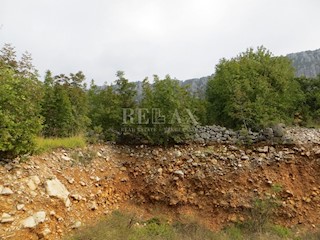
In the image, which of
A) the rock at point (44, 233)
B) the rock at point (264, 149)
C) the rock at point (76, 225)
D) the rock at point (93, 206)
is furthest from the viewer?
the rock at point (264, 149)

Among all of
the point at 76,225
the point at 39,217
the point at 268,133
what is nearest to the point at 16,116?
the point at 39,217

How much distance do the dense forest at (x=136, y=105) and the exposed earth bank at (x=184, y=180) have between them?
0.76 meters

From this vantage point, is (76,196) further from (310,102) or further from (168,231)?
(310,102)

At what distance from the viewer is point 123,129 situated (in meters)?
9.86

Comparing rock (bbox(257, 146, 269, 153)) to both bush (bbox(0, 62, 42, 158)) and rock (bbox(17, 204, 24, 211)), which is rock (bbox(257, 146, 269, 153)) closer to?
bush (bbox(0, 62, 42, 158))

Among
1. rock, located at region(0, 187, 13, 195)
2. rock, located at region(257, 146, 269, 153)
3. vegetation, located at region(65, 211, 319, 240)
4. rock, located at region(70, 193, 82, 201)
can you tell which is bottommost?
vegetation, located at region(65, 211, 319, 240)

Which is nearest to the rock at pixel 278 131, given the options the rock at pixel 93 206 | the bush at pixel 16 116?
the rock at pixel 93 206

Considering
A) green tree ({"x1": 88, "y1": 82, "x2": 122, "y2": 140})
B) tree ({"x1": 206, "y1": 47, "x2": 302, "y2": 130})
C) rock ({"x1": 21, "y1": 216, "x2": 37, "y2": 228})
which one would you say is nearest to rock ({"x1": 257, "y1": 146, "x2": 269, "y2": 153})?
tree ({"x1": 206, "y1": 47, "x2": 302, "y2": 130})

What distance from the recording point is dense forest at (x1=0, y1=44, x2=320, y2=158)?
6332 millimetres

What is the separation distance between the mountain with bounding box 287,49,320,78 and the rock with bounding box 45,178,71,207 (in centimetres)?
4497

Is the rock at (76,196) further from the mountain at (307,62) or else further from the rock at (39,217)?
the mountain at (307,62)

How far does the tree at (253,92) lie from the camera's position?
1065cm

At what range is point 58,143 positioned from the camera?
314 inches

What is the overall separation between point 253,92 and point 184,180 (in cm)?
530
